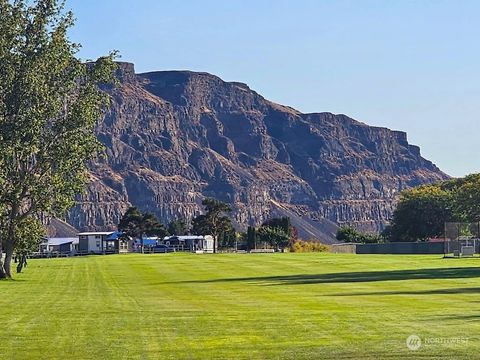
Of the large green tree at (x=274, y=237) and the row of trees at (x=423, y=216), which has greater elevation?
the row of trees at (x=423, y=216)

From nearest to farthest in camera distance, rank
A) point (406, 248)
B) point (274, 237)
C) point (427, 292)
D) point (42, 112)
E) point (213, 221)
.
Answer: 1. point (427, 292)
2. point (42, 112)
3. point (406, 248)
4. point (274, 237)
5. point (213, 221)

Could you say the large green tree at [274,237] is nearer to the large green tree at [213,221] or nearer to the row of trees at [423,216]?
the large green tree at [213,221]

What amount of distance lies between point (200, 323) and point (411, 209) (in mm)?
138220

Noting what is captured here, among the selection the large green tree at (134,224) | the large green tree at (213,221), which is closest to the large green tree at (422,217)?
the large green tree at (213,221)

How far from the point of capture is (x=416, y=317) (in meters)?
26.4

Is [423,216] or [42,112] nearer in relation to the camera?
[42,112]

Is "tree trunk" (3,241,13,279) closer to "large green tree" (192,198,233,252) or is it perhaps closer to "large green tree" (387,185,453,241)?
"large green tree" (387,185,453,241)

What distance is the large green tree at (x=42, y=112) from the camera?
58.9 metres

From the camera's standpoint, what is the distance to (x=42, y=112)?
5888 centimetres

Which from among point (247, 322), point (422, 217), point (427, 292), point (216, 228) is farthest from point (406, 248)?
point (247, 322)

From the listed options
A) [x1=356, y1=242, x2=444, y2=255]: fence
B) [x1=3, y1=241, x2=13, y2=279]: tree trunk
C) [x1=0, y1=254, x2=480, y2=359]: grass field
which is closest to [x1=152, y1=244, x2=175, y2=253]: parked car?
[x1=356, y1=242, x2=444, y2=255]: fence

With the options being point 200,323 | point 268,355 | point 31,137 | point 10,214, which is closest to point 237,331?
point 200,323

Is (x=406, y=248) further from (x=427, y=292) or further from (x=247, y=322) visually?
(x=247, y=322)

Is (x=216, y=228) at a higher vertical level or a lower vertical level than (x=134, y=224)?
lower
